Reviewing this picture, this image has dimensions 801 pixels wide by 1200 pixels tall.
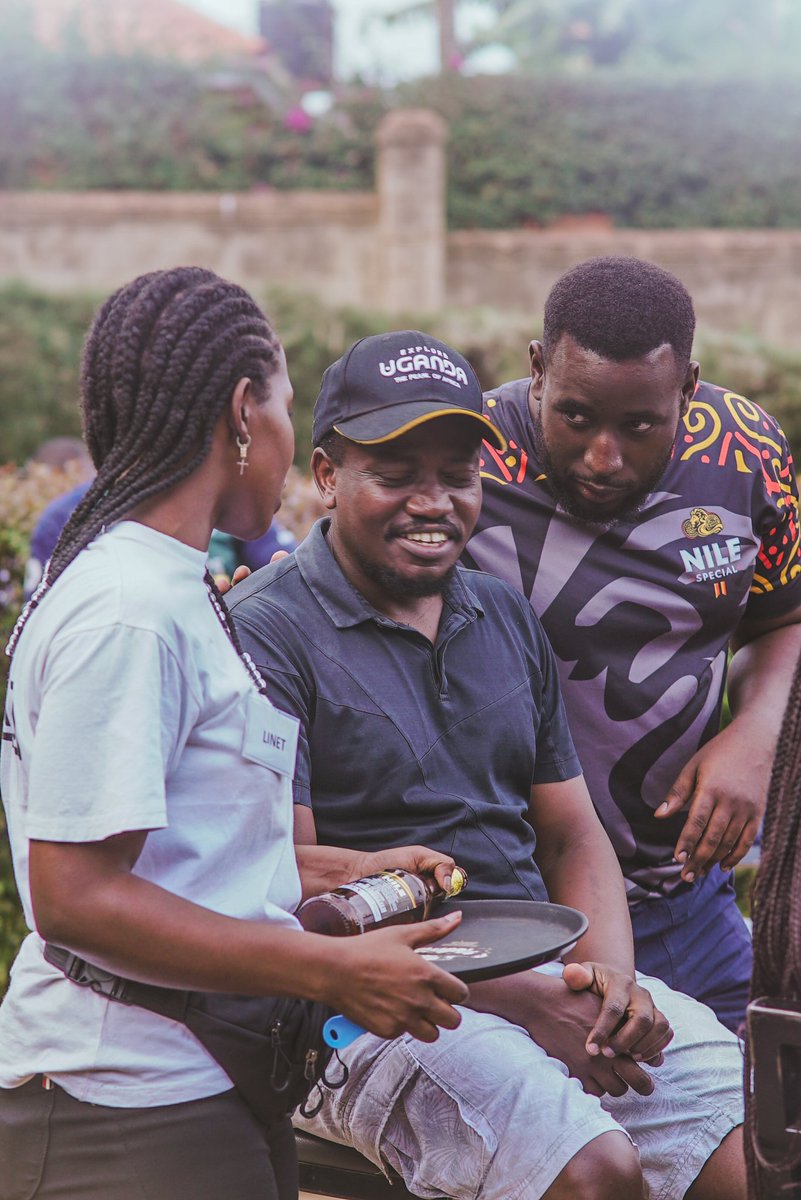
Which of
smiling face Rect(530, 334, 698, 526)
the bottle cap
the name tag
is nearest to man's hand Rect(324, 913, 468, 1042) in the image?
the name tag

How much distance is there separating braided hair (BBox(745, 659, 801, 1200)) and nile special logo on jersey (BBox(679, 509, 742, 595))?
52.8 inches

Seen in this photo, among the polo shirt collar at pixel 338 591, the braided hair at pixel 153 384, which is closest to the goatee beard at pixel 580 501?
the polo shirt collar at pixel 338 591

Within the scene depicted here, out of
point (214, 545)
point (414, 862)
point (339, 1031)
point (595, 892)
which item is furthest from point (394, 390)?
point (214, 545)

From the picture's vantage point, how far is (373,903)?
2.20 m

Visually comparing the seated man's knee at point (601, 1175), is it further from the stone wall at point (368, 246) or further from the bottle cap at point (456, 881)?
the stone wall at point (368, 246)

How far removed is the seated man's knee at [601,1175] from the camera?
2.29 metres

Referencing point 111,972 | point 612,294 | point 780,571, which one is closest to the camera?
point 111,972

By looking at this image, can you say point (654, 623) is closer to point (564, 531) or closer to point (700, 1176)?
point (564, 531)

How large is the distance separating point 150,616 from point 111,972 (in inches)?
19.9

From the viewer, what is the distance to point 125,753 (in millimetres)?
1815

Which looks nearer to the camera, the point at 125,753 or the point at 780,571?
the point at 125,753

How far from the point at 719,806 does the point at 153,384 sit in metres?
1.56

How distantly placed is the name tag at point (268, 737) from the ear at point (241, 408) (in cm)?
38

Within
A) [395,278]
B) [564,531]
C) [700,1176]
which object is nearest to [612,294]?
[564,531]
